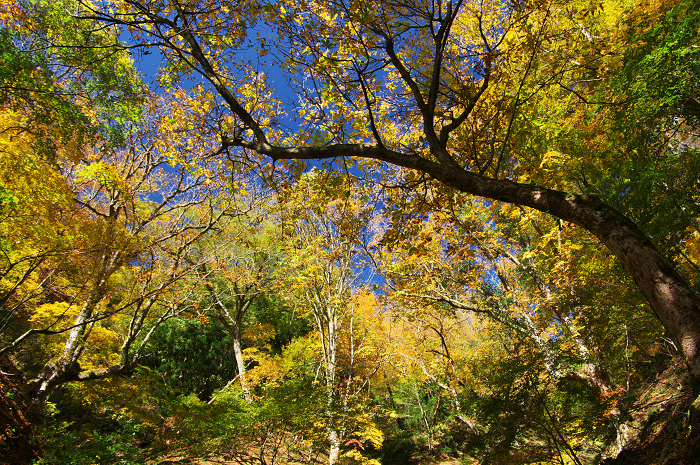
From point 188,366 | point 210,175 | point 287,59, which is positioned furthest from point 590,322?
point 188,366

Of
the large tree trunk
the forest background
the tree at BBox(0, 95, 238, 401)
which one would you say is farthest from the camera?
the tree at BBox(0, 95, 238, 401)

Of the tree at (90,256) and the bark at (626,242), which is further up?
the tree at (90,256)

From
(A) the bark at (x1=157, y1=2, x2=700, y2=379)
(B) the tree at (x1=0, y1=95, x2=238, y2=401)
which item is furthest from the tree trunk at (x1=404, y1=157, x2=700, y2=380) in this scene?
(B) the tree at (x1=0, y1=95, x2=238, y2=401)

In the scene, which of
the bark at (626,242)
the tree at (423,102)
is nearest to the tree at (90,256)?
the tree at (423,102)

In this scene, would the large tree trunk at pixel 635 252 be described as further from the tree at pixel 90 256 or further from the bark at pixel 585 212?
the tree at pixel 90 256

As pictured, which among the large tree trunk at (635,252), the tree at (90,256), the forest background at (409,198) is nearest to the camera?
the large tree trunk at (635,252)

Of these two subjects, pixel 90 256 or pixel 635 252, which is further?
pixel 90 256

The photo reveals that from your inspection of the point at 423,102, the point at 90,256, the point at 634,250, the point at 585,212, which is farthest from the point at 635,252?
the point at 90,256

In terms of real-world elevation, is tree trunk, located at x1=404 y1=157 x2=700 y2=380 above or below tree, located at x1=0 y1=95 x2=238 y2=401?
below

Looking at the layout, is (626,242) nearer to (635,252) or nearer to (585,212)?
(635,252)

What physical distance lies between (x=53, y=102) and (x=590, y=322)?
11701 millimetres

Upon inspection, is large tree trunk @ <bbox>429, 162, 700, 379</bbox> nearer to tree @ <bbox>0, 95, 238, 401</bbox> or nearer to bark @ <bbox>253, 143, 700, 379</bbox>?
bark @ <bbox>253, 143, 700, 379</bbox>

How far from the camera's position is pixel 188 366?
638 inches

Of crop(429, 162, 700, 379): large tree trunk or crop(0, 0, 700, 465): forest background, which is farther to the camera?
crop(0, 0, 700, 465): forest background
